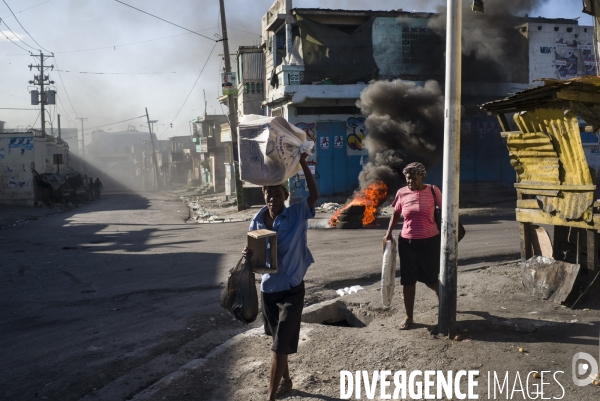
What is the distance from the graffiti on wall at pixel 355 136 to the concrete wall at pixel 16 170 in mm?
18991

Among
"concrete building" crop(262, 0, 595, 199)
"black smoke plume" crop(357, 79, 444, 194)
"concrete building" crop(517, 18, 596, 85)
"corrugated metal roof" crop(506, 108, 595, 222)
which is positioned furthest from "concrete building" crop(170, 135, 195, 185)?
"corrugated metal roof" crop(506, 108, 595, 222)

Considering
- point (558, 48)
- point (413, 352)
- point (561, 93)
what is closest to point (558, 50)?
point (558, 48)

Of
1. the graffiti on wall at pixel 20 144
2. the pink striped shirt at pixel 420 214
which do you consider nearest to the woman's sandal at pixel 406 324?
the pink striped shirt at pixel 420 214

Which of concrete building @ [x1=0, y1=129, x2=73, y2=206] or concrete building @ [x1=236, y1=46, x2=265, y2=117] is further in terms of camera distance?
concrete building @ [x1=236, y1=46, x2=265, y2=117]

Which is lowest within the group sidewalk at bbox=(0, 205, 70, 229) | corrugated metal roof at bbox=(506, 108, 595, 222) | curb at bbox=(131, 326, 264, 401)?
sidewalk at bbox=(0, 205, 70, 229)

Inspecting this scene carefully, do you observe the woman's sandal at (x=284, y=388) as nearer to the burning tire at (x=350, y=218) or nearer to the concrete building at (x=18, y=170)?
the burning tire at (x=350, y=218)

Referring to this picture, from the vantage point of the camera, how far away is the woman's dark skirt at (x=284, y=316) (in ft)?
13.1

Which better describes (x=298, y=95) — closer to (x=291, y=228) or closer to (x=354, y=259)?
(x=354, y=259)

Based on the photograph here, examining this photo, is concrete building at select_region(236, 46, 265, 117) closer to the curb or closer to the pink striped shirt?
the pink striped shirt

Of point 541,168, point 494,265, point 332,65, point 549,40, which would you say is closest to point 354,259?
point 494,265

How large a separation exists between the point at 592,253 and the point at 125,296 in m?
5.88

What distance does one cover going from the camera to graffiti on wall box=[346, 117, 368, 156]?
23.1 m

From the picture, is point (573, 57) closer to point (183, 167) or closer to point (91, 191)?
point (91, 191)

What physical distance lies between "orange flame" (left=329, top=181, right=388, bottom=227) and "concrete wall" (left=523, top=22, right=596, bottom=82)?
12.1 m
